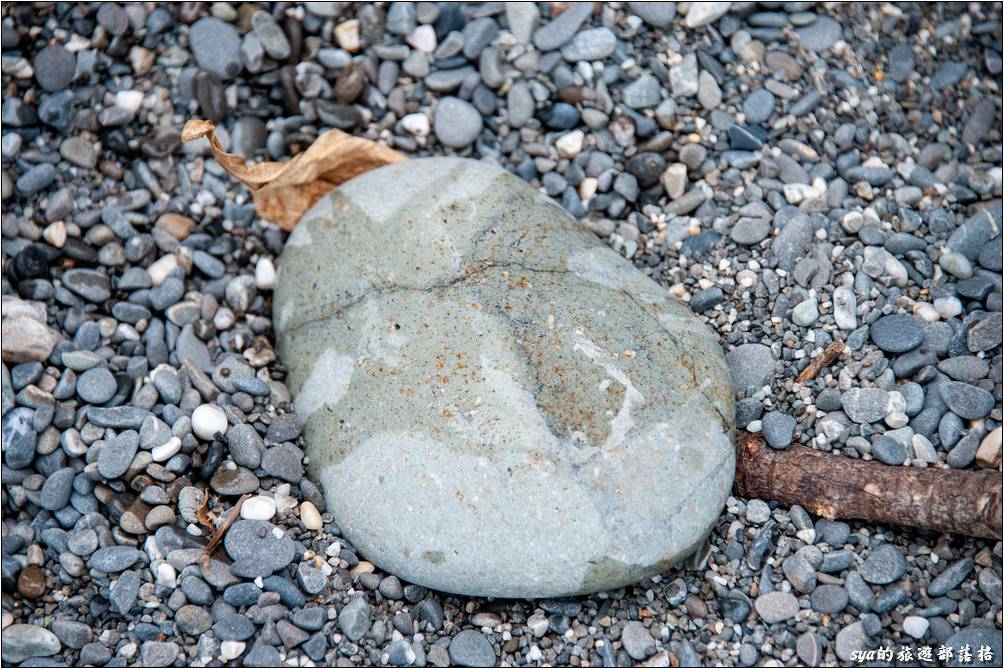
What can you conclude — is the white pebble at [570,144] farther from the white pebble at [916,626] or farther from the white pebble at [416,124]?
the white pebble at [916,626]

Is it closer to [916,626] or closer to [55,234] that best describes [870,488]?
[916,626]

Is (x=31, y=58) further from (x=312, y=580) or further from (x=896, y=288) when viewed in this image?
(x=896, y=288)

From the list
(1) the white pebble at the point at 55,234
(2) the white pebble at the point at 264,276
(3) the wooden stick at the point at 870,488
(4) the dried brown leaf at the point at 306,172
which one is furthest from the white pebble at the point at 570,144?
(1) the white pebble at the point at 55,234

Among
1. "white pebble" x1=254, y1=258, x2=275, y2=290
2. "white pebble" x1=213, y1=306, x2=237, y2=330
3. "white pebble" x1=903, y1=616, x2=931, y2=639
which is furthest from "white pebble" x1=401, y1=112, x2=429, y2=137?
"white pebble" x1=903, y1=616, x2=931, y2=639

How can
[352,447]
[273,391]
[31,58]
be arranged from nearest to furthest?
1. [352,447]
2. [273,391]
3. [31,58]

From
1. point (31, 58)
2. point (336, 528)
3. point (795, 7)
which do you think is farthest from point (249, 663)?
point (795, 7)

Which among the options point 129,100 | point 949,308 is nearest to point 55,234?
point 129,100
